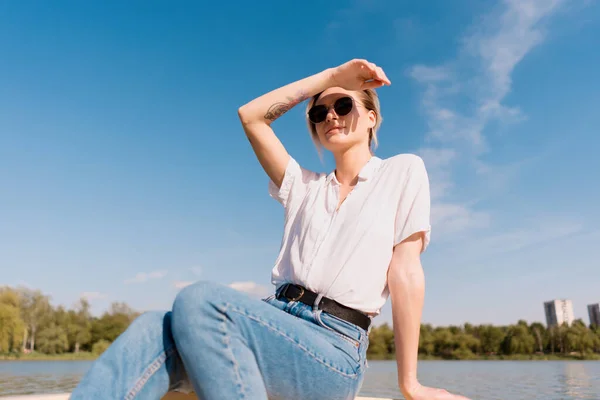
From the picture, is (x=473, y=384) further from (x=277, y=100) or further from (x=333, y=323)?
(x=333, y=323)

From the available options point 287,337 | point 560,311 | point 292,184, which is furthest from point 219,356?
point 560,311

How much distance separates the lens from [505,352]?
63.6 m

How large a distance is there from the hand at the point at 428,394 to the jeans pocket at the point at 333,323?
309mm

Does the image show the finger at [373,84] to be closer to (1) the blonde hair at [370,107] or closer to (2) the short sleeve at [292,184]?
(1) the blonde hair at [370,107]

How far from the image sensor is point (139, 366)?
1.43 m

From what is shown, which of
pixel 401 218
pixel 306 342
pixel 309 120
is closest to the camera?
pixel 306 342

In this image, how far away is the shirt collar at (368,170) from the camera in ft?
7.02

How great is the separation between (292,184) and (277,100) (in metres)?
0.43

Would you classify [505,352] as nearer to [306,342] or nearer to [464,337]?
[464,337]

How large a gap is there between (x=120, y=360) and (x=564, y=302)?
103875mm

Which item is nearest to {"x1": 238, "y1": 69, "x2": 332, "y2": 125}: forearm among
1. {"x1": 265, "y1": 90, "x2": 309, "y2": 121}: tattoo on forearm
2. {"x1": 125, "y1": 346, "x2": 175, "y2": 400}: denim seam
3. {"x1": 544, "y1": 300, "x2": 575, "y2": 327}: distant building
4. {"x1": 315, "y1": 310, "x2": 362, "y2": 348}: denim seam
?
{"x1": 265, "y1": 90, "x2": 309, "y2": 121}: tattoo on forearm

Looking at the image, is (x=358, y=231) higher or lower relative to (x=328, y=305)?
higher

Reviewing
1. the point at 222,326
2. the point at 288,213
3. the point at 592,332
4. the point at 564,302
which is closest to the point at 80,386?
the point at 222,326

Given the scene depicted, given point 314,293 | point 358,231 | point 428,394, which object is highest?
point 358,231
